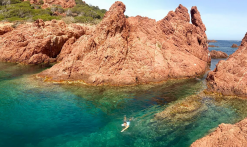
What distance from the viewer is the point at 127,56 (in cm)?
2589

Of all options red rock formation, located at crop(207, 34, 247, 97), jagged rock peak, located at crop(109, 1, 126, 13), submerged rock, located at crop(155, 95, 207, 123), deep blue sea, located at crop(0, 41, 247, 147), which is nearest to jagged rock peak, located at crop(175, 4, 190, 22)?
red rock formation, located at crop(207, 34, 247, 97)

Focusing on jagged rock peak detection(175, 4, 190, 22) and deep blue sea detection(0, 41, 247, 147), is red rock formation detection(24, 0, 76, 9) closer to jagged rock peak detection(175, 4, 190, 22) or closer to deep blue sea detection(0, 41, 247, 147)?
jagged rock peak detection(175, 4, 190, 22)

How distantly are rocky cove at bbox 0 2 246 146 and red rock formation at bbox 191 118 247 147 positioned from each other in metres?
2.30

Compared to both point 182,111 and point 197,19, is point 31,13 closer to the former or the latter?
point 197,19

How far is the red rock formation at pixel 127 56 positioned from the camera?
2391cm

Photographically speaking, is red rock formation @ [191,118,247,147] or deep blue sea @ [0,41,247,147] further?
deep blue sea @ [0,41,247,147]

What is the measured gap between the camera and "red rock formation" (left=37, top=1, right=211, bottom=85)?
23906 mm

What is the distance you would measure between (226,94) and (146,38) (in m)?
14.8

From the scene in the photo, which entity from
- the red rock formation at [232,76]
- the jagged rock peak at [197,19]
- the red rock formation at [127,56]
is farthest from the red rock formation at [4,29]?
the red rock formation at [232,76]

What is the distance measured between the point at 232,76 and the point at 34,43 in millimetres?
38719

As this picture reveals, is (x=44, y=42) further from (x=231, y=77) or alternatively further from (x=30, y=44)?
(x=231, y=77)

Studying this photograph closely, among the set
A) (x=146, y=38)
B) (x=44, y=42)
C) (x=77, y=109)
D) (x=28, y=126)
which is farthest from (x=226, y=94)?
(x=44, y=42)

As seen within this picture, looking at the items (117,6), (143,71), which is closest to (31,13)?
(117,6)

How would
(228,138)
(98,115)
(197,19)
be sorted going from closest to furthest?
(228,138), (98,115), (197,19)
